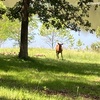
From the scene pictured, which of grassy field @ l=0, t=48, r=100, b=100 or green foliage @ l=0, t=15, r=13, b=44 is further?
green foliage @ l=0, t=15, r=13, b=44

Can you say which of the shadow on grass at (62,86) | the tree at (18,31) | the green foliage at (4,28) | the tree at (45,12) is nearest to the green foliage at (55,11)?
the tree at (45,12)

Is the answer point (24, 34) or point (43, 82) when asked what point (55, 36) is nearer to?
point (24, 34)

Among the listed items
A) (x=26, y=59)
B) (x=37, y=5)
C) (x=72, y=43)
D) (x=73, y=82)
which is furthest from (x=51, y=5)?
(x=72, y=43)

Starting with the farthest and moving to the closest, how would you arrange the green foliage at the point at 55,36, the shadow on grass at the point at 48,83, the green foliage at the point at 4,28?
the green foliage at the point at 55,36
the green foliage at the point at 4,28
the shadow on grass at the point at 48,83

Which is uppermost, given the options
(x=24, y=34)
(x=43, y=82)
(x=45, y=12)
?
(x=45, y=12)

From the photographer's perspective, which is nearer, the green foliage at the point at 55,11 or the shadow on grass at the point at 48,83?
the shadow on grass at the point at 48,83

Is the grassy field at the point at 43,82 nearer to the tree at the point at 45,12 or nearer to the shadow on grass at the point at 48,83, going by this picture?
the shadow on grass at the point at 48,83

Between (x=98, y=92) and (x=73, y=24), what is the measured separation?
10940 mm

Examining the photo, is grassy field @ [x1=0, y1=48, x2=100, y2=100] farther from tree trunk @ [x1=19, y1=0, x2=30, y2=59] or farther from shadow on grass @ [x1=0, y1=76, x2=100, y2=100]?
tree trunk @ [x1=19, y1=0, x2=30, y2=59]

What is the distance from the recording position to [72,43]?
206ft

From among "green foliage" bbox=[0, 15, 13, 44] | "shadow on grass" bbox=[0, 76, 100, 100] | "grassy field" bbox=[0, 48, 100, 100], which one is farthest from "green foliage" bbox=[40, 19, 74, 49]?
"shadow on grass" bbox=[0, 76, 100, 100]

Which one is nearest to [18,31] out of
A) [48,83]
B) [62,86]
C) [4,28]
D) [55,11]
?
[4,28]

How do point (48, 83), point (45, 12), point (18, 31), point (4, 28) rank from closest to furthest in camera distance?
point (48, 83), point (45, 12), point (4, 28), point (18, 31)

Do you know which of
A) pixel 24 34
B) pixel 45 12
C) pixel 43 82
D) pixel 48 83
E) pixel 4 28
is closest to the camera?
pixel 48 83
